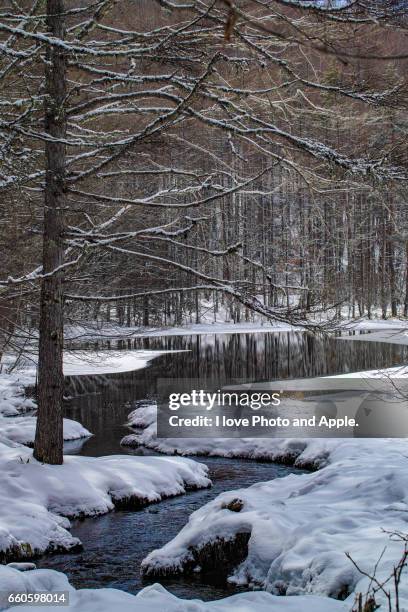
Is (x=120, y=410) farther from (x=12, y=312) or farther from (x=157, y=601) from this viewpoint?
(x=157, y=601)

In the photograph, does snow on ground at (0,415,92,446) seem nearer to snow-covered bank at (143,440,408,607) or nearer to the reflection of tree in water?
the reflection of tree in water

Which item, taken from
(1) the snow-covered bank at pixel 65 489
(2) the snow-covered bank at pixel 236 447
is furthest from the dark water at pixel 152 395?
(2) the snow-covered bank at pixel 236 447

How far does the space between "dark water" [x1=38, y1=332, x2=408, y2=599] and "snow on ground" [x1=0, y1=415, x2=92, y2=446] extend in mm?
388

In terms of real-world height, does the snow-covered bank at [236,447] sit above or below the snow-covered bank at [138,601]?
below

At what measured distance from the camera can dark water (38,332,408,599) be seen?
6.73 meters

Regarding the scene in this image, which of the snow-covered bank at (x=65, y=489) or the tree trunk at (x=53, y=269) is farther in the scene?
the tree trunk at (x=53, y=269)

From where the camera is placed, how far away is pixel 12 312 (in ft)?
26.1

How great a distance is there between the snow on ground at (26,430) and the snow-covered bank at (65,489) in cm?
191

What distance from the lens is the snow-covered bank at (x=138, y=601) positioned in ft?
12.8

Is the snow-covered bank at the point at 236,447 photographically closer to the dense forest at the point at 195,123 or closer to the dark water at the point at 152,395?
the dark water at the point at 152,395

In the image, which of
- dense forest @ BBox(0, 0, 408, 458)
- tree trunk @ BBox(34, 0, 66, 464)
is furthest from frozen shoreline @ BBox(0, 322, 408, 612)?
dense forest @ BBox(0, 0, 408, 458)

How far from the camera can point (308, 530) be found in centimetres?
596

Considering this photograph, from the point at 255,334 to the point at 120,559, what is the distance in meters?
33.5

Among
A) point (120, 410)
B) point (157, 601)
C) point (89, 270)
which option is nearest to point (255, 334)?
point (120, 410)
